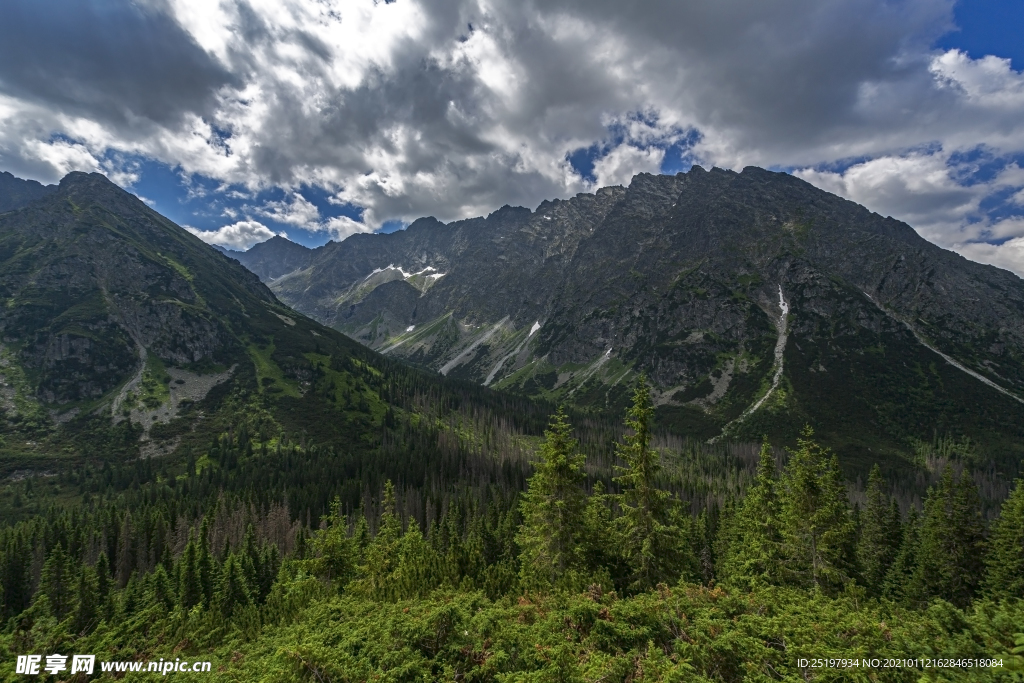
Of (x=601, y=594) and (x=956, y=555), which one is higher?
(x=601, y=594)

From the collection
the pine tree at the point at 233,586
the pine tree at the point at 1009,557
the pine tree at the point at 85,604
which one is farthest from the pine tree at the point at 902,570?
the pine tree at the point at 85,604

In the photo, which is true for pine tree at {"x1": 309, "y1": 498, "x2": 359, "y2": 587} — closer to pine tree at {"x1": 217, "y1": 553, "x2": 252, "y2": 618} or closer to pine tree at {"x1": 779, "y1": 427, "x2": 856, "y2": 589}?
pine tree at {"x1": 217, "y1": 553, "x2": 252, "y2": 618}

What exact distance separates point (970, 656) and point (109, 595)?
68.9 metres

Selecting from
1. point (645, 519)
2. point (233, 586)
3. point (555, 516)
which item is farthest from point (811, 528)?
point (233, 586)

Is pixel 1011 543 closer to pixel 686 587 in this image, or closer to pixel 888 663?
pixel 686 587

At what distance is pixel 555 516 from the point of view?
26.9 meters

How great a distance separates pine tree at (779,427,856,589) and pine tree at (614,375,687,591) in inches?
390

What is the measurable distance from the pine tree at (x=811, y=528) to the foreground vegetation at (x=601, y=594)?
0.17 m

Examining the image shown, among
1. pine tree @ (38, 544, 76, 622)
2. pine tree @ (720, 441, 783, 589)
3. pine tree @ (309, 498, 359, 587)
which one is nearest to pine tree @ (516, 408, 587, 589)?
pine tree @ (720, 441, 783, 589)

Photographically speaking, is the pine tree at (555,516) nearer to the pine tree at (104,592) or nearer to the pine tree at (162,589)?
the pine tree at (104,592)

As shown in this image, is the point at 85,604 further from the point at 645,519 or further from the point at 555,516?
the point at 645,519

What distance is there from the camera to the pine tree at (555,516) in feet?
87.1

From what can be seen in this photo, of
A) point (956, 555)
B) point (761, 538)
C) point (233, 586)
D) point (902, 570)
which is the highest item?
point (761, 538)

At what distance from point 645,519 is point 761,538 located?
549 inches
